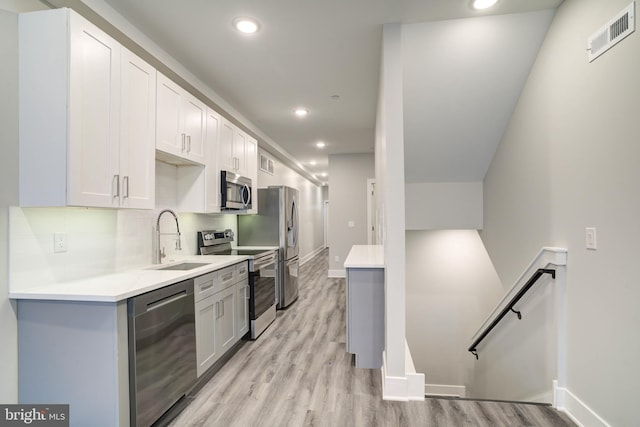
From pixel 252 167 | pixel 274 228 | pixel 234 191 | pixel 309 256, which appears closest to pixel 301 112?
pixel 252 167

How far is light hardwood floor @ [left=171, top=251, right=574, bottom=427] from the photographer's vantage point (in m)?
1.99

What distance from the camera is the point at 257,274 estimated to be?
3404mm

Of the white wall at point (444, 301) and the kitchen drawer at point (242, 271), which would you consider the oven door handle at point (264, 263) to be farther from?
the white wall at point (444, 301)

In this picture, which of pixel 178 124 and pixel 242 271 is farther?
pixel 242 271

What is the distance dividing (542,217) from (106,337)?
3.12 m

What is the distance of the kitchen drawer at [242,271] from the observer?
3.11 metres

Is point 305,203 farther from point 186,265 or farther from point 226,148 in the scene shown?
point 186,265

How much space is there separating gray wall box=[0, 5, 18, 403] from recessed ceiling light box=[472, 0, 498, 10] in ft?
9.23

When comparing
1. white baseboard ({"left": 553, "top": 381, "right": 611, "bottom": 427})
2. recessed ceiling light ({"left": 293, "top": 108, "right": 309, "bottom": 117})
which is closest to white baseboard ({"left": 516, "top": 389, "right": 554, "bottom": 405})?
white baseboard ({"left": 553, "top": 381, "right": 611, "bottom": 427})

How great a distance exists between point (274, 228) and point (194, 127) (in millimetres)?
1863

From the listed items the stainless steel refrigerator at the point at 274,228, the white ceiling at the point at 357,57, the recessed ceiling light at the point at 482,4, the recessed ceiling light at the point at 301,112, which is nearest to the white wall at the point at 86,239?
the white ceiling at the point at 357,57

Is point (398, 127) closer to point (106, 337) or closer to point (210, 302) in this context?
point (210, 302)

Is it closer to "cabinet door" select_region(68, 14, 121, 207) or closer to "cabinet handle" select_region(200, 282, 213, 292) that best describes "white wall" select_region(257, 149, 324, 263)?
"cabinet handle" select_region(200, 282, 213, 292)

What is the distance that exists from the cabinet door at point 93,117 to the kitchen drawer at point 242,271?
138cm
